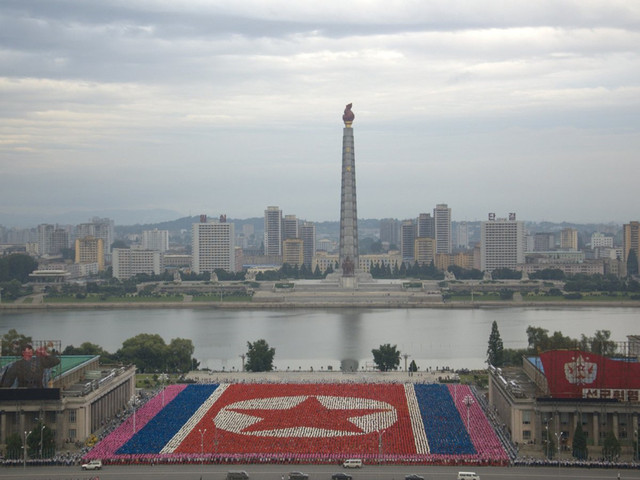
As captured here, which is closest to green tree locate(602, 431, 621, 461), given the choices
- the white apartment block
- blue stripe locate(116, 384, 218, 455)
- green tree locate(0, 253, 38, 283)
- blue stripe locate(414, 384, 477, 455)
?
blue stripe locate(414, 384, 477, 455)

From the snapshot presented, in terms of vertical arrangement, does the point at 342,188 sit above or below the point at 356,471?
above

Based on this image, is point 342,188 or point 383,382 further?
point 342,188

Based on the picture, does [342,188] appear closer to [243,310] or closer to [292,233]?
[243,310]

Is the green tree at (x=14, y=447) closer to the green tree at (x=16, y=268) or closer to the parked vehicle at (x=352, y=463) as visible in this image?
the parked vehicle at (x=352, y=463)

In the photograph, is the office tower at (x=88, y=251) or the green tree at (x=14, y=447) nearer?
the green tree at (x=14, y=447)

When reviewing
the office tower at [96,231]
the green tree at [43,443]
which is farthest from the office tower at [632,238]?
the green tree at [43,443]

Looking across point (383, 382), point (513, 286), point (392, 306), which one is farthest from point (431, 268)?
point (383, 382)
